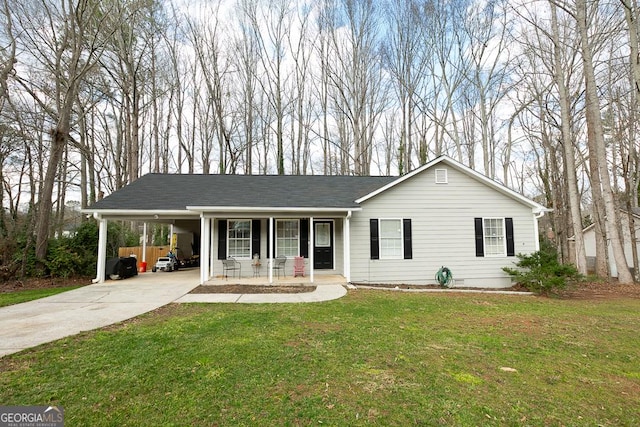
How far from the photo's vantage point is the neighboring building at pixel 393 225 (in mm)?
10406

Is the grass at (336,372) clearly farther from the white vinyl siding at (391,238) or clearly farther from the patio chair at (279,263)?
the patio chair at (279,263)

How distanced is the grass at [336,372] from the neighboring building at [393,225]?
14.5ft

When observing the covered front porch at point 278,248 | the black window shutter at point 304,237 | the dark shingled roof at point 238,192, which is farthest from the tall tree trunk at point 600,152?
the black window shutter at point 304,237

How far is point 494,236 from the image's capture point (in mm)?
10922

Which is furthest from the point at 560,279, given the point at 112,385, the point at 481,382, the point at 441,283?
the point at 112,385

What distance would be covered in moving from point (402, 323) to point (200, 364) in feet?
11.6

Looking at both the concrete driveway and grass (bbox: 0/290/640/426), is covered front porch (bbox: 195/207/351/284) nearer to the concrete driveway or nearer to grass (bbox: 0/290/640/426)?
the concrete driveway

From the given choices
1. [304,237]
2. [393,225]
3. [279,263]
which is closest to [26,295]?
[279,263]

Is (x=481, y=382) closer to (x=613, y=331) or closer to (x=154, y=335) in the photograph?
(x=613, y=331)

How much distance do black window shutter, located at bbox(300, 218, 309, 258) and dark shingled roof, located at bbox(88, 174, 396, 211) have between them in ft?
3.11

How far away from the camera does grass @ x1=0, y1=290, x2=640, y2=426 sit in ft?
9.25

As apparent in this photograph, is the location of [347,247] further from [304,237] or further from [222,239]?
[222,239]

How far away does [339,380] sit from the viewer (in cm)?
343

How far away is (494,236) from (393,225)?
355 centimetres
